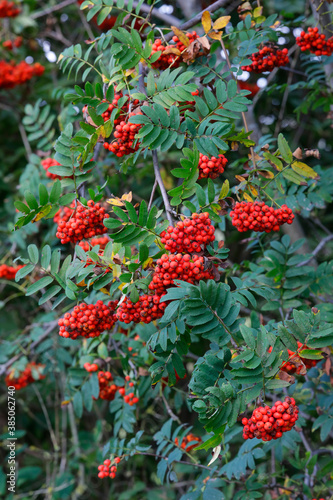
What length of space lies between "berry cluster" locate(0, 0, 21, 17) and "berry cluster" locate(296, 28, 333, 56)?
8.32 feet

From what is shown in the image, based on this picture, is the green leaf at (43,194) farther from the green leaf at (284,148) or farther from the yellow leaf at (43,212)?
the green leaf at (284,148)

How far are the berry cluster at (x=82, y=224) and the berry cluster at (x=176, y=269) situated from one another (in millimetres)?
336

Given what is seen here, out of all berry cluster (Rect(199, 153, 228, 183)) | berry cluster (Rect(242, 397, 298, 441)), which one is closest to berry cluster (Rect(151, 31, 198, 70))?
berry cluster (Rect(199, 153, 228, 183))

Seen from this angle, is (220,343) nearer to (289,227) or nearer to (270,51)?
(270,51)

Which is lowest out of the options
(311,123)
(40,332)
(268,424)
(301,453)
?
(301,453)

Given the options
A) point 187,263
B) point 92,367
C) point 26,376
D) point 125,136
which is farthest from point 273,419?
point 26,376

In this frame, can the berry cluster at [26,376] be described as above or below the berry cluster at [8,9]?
below

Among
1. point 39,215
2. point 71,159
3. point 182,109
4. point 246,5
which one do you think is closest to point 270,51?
point 246,5

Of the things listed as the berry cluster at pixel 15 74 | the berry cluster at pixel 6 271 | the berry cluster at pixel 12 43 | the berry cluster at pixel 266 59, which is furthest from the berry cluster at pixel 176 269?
the berry cluster at pixel 12 43

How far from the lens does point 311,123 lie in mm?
3600

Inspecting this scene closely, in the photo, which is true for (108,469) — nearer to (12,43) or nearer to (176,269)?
(176,269)

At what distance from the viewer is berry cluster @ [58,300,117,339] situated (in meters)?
1.48

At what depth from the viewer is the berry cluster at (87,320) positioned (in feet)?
4.84

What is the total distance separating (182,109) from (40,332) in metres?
1.58
